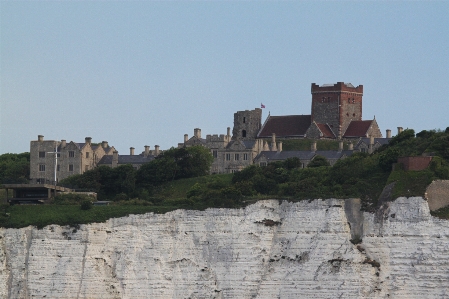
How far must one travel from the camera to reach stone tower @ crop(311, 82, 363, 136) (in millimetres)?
124375

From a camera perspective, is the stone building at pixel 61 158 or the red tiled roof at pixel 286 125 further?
the red tiled roof at pixel 286 125

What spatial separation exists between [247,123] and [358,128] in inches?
453

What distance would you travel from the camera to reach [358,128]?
123125 millimetres

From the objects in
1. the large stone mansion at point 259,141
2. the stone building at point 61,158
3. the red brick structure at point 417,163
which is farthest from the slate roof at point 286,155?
the red brick structure at point 417,163

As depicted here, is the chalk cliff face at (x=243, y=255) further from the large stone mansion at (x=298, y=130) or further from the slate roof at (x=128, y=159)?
the slate roof at (x=128, y=159)

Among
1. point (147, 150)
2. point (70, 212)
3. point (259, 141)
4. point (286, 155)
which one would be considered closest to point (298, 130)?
point (259, 141)

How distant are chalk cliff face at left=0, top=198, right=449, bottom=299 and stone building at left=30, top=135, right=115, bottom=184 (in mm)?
36124

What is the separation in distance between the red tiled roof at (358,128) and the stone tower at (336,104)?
52 centimetres

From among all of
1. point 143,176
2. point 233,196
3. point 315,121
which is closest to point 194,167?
point 143,176

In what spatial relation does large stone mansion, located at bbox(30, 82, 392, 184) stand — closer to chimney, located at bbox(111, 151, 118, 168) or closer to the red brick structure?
chimney, located at bbox(111, 151, 118, 168)

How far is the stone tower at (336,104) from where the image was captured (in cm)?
12438

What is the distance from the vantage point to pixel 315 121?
125 m

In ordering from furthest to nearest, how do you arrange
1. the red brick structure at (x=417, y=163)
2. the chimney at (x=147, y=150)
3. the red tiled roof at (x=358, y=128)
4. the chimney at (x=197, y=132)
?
the chimney at (x=197, y=132), the red tiled roof at (x=358, y=128), the chimney at (x=147, y=150), the red brick structure at (x=417, y=163)

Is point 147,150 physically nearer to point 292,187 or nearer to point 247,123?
point 247,123
